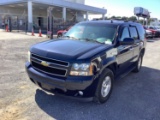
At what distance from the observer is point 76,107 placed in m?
4.00

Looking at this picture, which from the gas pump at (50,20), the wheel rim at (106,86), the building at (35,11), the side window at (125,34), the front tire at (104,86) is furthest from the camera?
the building at (35,11)

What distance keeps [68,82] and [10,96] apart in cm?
174

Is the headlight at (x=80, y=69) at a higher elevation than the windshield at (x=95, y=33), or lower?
lower

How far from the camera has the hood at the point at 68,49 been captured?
11.9ft

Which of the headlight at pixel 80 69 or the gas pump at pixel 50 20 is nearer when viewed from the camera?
the headlight at pixel 80 69

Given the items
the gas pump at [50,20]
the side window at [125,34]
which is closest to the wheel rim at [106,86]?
the side window at [125,34]

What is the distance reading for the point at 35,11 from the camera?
4406cm

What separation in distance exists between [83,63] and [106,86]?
3.54 feet

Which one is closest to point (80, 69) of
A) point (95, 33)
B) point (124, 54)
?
point (95, 33)

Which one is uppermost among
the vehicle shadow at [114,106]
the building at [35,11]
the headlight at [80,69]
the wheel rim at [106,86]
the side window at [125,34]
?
the building at [35,11]

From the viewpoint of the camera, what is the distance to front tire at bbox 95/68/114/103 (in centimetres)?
384

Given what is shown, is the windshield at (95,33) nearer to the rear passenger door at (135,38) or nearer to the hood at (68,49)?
the hood at (68,49)

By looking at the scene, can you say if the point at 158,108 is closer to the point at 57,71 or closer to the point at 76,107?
the point at 76,107

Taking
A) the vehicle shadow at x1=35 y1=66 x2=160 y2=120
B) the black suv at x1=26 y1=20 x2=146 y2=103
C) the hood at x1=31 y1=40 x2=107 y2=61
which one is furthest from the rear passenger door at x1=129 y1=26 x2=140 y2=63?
the hood at x1=31 y1=40 x2=107 y2=61
